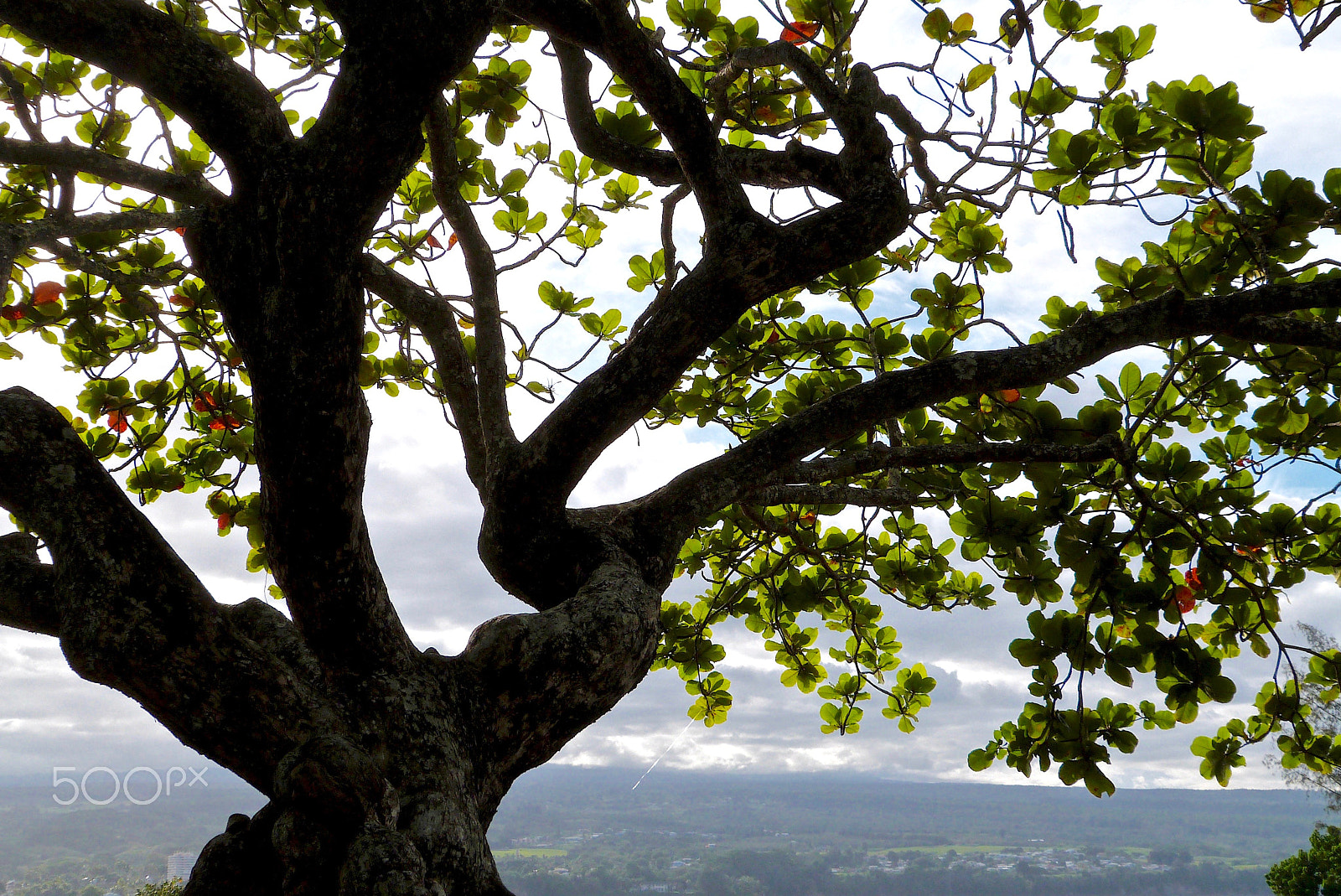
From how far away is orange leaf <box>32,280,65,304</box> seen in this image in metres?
3.59

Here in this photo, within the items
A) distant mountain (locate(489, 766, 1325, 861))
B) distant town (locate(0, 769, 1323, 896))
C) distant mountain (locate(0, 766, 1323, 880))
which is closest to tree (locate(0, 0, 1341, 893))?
distant town (locate(0, 769, 1323, 896))

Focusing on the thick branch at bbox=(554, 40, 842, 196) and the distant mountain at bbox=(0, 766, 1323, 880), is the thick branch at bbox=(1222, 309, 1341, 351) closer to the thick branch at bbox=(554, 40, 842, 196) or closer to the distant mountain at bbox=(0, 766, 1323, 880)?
the thick branch at bbox=(554, 40, 842, 196)

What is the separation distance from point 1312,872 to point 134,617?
19.4 meters

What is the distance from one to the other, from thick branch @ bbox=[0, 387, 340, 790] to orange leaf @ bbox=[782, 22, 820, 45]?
3199 mm

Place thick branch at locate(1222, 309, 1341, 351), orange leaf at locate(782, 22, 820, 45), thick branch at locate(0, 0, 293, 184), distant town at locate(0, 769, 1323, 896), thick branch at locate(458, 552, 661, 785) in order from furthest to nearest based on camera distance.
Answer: distant town at locate(0, 769, 1323, 896)
orange leaf at locate(782, 22, 820, 45)
thick branch at locate(1222, 309, 1341, 351)
thick branch at locate(458, 552, 661, 785)
thick branch at locate(0, 0, 293, 184)

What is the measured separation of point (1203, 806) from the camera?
11931 centimetres

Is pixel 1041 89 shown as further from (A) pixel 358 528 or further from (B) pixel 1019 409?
(A) pixel 358 528

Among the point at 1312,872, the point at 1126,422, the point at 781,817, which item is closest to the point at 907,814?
the point at 781,817

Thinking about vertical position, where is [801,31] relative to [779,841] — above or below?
above

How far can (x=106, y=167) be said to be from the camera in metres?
2.34

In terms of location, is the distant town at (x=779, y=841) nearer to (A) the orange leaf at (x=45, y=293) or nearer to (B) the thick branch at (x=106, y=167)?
(A) the orange leaf at (x=45, y=293)

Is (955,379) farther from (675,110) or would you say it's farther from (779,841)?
(779,841)

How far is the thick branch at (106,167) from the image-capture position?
2242 mm


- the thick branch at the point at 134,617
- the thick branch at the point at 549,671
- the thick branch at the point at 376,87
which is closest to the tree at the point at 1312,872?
the thick branch at the point at 549,671
